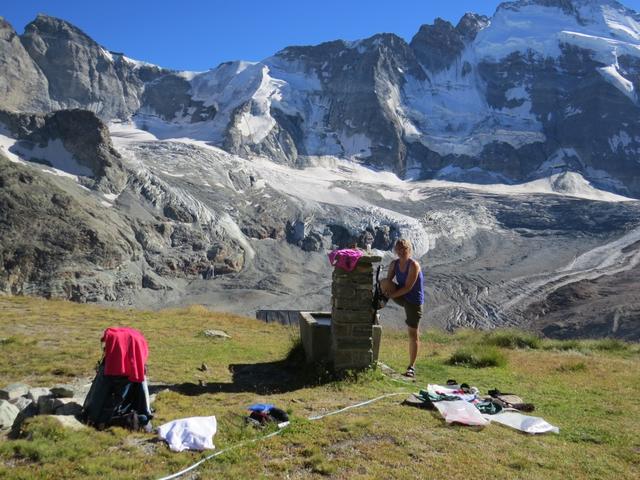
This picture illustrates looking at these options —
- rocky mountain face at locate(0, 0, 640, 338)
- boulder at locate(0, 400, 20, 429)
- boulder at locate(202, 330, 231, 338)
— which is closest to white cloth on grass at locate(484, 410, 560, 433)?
boulder at locate(0, 400, 20, 429)

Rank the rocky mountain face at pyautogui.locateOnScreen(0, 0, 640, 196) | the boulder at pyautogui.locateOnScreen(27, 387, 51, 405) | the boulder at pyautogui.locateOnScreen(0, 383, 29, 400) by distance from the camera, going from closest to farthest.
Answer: the boulder at pyautogui.locateOnScreen(27, 387, 51, 405), the boulder at pyautogui.locateOnScreen(0, 383, 29, 400), the rocky mountain face at pyautogui.locateOnScreen(0, 0, 640, 196)

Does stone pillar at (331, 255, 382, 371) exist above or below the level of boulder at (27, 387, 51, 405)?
above

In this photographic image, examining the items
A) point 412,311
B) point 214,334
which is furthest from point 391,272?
point 214,334

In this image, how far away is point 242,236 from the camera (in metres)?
91.8

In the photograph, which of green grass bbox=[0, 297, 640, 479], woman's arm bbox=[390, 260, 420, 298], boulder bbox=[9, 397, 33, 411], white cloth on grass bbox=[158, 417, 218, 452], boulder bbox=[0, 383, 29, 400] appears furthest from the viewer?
woman's arm bbox=[390, 260, 420, 298]

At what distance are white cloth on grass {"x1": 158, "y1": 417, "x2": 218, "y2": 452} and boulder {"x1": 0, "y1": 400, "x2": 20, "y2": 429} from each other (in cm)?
177

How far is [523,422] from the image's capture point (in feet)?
23.1

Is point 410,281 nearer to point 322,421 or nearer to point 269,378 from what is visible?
point 269,378

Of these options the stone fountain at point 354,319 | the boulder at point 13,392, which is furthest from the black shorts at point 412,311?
the boulder at point 13,392

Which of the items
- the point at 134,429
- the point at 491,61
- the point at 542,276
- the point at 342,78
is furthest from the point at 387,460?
the point at 491,61

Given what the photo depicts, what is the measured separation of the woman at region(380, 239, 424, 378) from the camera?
9531mm

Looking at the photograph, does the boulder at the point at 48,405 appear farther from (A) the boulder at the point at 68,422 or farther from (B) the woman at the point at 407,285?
(B) the woman at the point at 407,285

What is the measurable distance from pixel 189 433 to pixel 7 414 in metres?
2.24

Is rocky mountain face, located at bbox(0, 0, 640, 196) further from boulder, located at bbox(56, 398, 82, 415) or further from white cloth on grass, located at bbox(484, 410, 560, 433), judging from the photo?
white cloth on grass, located at bbox(484, 410, 560, 433)
